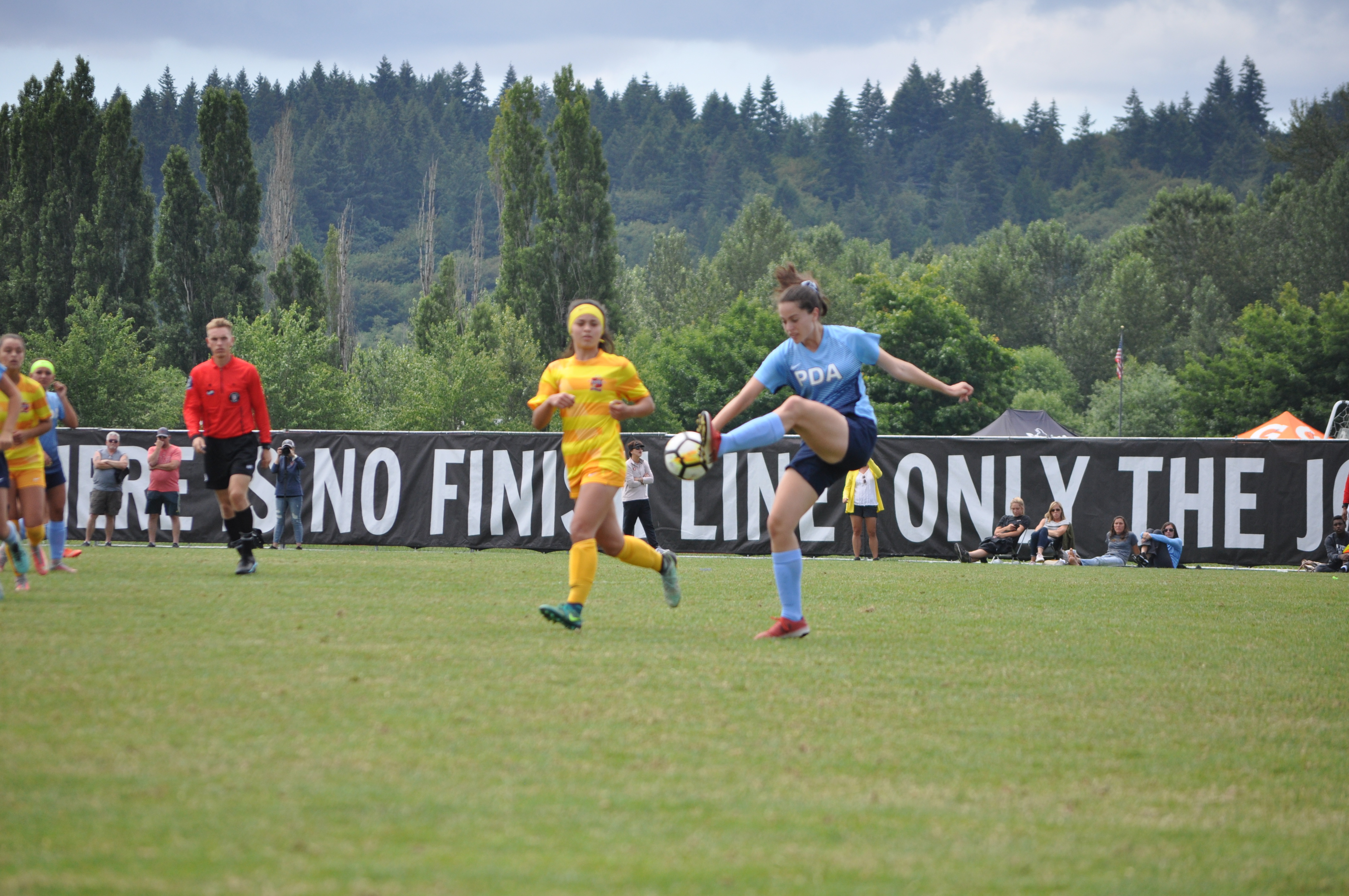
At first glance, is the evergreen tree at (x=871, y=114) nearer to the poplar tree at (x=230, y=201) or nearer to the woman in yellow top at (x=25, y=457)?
the poplar tree at (x=230, y=201)

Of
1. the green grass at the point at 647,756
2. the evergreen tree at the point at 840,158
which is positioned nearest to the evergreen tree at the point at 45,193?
the green grass at the point at 647,756

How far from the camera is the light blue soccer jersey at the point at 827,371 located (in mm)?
8102

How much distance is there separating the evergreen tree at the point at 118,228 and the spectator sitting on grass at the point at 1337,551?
4204 cm

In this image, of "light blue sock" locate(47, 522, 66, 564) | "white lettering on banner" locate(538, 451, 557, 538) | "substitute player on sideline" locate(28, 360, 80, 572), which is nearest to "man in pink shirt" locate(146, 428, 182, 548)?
"white lettering on banner" locate(538, 451, 557, 538)

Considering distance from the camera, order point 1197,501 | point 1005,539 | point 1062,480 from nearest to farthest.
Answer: point 1005,539
point 1197,501
point 1062,480

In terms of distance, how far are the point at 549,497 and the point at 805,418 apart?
14.6m

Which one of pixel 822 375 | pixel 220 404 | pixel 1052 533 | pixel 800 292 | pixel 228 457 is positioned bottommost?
pixel 1052 533

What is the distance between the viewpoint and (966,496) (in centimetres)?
2130

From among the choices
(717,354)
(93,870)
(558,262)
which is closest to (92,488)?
(93,870)

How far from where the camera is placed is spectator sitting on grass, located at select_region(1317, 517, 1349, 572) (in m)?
19.1

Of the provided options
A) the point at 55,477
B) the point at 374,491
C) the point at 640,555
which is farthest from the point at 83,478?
the point at 640,555

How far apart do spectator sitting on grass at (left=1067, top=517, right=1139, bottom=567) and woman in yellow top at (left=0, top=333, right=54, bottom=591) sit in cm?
1495

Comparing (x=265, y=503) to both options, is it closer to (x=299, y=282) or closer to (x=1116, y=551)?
(x=1116, y=551)

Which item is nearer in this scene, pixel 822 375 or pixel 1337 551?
pixel 822 375
